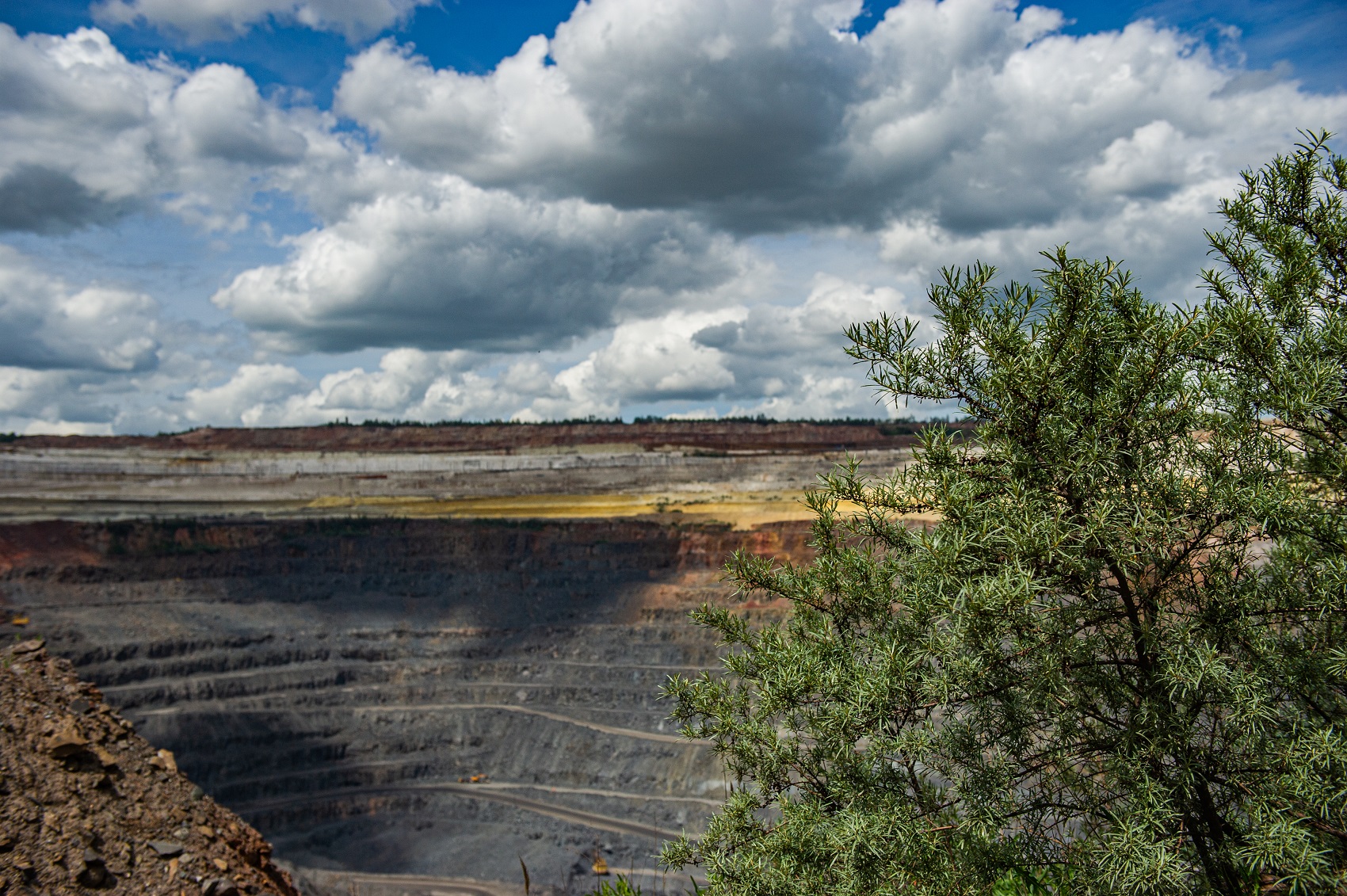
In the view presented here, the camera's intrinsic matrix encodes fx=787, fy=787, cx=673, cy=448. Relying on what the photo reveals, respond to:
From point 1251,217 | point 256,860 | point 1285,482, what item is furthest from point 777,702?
point 256,860

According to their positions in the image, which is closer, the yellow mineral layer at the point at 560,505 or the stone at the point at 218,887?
the stone at the point at 218,887

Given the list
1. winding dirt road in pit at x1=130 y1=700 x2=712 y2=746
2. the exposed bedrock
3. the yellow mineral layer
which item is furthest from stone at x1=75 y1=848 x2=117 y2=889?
the yellow mineral layer

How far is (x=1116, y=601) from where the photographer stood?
4.28 m

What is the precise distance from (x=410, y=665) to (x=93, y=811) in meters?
28.3

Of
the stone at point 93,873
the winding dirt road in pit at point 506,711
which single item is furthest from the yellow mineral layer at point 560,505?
the stone at point 93,873

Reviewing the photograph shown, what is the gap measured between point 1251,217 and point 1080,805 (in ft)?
11.6

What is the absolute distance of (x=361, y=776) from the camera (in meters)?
29.3

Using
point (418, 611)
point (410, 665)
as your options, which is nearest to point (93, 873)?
point (410, 665)

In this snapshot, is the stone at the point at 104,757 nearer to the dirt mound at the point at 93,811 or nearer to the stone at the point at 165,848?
the dirt mound at the point at 93,811

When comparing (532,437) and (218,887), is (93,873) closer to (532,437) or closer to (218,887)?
(218,887)

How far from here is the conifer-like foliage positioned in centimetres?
367

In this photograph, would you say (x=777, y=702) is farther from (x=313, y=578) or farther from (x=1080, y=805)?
(x=313, y=578)

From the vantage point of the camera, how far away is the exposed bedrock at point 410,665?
26156mm

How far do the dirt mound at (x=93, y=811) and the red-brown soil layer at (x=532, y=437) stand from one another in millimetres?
38226
